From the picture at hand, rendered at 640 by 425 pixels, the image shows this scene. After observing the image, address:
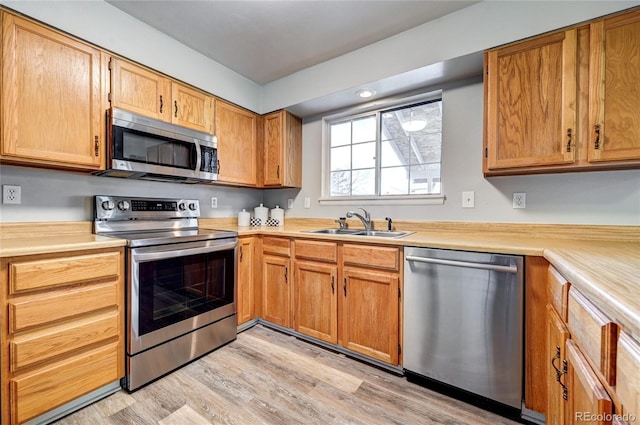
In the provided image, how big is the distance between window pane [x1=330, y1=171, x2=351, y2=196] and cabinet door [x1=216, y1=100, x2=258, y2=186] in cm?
84

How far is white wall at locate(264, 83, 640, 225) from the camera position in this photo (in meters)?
1.65

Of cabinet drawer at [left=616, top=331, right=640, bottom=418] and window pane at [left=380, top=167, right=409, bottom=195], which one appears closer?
cabinet drawer at [left=616, top=331, right=640, bottom=418]

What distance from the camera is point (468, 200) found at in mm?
2113

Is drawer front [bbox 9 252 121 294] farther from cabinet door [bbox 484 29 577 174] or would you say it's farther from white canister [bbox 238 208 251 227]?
cabinet door [bbox 484 29 577 174]

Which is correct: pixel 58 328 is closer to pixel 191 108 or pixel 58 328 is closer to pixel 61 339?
pixel 61 339

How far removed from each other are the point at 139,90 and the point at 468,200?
261 centimetres

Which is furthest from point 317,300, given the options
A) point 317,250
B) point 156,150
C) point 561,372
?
point 156,150

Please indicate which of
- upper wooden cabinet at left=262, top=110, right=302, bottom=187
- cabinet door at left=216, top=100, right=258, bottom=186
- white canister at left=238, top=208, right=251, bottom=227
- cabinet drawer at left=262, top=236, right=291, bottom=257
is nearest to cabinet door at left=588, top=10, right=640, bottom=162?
cabinet drawer at left=262, top=236, right=291, bottom=257

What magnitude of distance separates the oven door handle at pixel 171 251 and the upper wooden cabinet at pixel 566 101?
1969 millimetres

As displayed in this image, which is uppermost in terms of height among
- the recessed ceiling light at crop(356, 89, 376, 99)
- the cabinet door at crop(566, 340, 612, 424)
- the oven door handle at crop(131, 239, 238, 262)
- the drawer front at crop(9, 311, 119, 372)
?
the recessed ceiling light at crop(356, 89, 376, 99)

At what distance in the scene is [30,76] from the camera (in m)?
1.54

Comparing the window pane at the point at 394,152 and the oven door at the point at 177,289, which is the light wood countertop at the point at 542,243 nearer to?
the oven door at the point at 177,289

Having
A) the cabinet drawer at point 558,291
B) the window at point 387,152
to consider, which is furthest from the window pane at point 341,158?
the cabinet drawer at point 558,291

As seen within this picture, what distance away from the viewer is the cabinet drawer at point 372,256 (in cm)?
178
